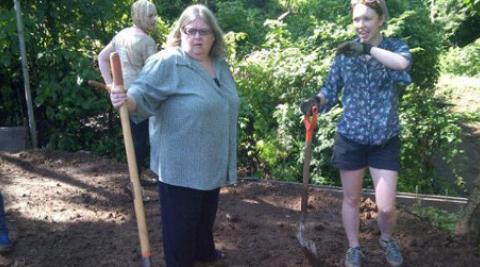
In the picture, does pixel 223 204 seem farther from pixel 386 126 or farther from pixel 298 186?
pixel 386 126

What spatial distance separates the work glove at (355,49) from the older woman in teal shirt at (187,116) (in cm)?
66

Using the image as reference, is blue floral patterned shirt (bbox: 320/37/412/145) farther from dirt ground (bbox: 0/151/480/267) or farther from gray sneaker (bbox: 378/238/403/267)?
dirt ground (bbox: 0/151/480/267)

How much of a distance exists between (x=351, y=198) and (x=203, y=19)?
1417mm

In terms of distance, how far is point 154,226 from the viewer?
4422 millimetres

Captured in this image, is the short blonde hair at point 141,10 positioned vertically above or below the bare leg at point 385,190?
above

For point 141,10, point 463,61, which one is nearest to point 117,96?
point 141,10

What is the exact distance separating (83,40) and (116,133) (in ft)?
4.16

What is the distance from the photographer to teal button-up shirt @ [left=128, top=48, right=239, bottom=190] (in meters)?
Answer: 2.84

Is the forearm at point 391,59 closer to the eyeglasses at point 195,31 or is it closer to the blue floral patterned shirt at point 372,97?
the blue floral patterned shirt at point 372,97

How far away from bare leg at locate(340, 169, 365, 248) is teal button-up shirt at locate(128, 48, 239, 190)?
0.81m

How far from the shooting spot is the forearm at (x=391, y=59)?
9.80 ft

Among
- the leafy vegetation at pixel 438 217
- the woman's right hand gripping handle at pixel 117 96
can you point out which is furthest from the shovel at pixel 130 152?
the leafy vegetation at pixel 438 217

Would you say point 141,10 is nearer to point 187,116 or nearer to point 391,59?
point 187,116

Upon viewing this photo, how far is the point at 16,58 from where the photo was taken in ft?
22.7
